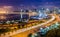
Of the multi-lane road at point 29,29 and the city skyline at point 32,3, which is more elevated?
the city skyline at point 32,3

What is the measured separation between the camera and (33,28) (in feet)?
7.33

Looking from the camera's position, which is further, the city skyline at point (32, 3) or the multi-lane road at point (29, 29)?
the city skyline at point (32, 3)

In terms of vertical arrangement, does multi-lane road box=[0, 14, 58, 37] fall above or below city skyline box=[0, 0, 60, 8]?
below

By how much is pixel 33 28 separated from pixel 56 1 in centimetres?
57

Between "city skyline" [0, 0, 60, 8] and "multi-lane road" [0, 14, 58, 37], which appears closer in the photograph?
"multi-lane road" [0, 14, 58, 37]

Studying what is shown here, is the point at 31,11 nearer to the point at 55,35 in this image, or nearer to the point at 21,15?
the point at 21,15

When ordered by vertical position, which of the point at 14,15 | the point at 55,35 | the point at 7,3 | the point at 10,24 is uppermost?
the point at 7,3

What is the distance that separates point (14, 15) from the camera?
224cm

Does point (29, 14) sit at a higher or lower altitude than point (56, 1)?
lower

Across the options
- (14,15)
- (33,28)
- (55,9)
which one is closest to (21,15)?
(14,15)

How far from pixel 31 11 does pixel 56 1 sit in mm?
433

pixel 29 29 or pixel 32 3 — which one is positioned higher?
pixel 32 3

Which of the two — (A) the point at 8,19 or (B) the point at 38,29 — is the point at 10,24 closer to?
(A) the point at 8,19

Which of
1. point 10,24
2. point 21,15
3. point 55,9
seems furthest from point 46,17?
point 10,24
